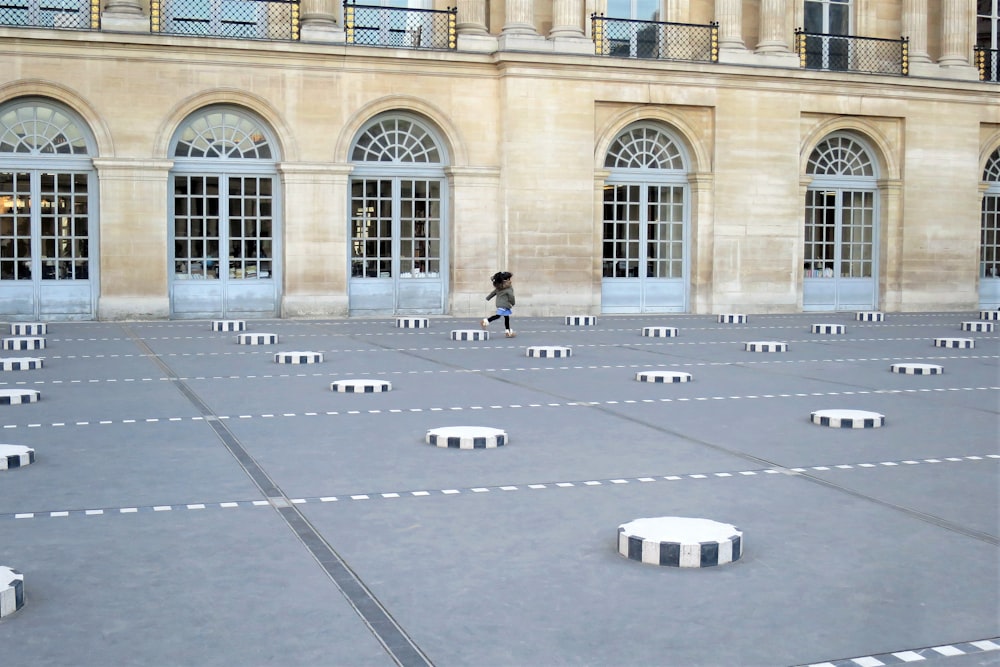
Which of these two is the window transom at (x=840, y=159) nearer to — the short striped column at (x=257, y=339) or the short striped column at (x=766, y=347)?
the short striped column at (x=766, y=347)

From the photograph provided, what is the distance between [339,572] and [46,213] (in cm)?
2290

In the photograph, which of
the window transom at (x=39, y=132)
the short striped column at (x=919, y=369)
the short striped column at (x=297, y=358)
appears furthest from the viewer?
the window transom at (x=39, y=132)

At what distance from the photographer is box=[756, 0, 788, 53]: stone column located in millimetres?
31844

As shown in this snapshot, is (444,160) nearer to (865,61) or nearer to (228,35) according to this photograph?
(228,35)

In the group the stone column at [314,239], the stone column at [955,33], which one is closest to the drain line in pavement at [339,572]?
the stone column at [314,239]

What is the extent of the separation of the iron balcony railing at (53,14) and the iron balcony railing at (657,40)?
11432mm

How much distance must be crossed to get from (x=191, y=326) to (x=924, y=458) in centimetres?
1850

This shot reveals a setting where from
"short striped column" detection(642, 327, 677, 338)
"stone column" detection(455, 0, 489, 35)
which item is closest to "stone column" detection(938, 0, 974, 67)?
"stone column" detection(455, 0, 489, 35)

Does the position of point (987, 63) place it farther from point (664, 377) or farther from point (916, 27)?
point (664, 377)

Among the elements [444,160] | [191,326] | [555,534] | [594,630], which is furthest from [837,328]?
[594,630]

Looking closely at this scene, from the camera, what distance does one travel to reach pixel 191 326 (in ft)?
84.4

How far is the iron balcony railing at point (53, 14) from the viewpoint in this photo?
1057 inches

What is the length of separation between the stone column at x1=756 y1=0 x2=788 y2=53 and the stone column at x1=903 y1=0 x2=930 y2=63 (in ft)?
12.5

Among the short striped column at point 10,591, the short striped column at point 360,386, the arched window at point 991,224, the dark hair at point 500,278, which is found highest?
the arched window at point 991,224
